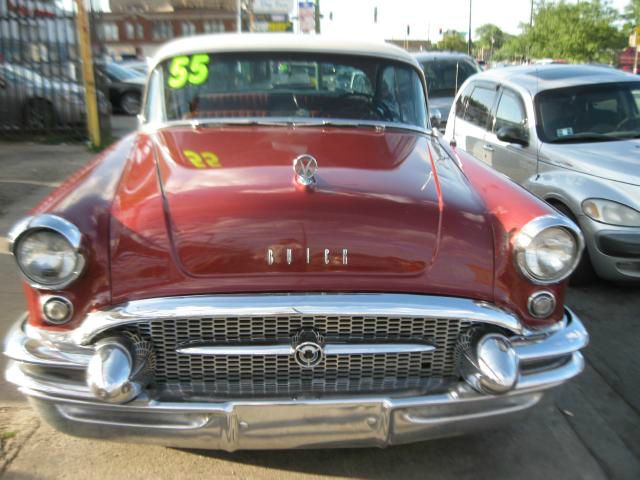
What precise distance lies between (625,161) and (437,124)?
1.55 metres

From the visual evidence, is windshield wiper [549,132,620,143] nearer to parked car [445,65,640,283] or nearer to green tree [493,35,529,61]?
parked car [445,65,640,283]

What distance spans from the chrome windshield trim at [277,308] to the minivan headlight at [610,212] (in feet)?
8.26

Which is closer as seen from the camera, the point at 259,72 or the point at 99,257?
the point at 99,257

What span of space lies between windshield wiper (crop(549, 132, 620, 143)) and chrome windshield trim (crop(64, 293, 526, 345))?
11.0 ft

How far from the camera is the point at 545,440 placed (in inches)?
109

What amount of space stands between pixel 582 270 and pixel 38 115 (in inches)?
337

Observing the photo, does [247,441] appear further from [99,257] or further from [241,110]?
[241,110]

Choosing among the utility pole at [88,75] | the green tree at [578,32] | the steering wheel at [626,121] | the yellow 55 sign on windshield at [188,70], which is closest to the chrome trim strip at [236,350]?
the yellow 55 sign on windshield at [188,70]

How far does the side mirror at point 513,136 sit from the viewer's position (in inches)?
206

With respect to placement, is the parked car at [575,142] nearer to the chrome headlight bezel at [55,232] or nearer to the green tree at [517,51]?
the chrome headlight bezel at [55,232]

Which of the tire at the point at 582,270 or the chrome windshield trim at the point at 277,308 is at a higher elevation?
the chrome windshield trim at the point at 277,308

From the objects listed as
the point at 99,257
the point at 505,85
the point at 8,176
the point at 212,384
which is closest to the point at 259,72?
the point at 99,257

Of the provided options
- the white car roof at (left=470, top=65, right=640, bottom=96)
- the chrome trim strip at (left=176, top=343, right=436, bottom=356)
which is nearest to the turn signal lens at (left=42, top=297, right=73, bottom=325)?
the chrome trim strip at (left=176, top=343, right=436, bottom=356)

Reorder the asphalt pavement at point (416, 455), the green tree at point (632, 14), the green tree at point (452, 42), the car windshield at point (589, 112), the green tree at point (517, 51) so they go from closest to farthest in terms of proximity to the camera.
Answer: the asphalt pavement at point (416, 455) < the car windshield at point (589, 112) < the green tree at point (517, 51) < the green tree at point (632, 14) < the green tree at point (452, 42)
